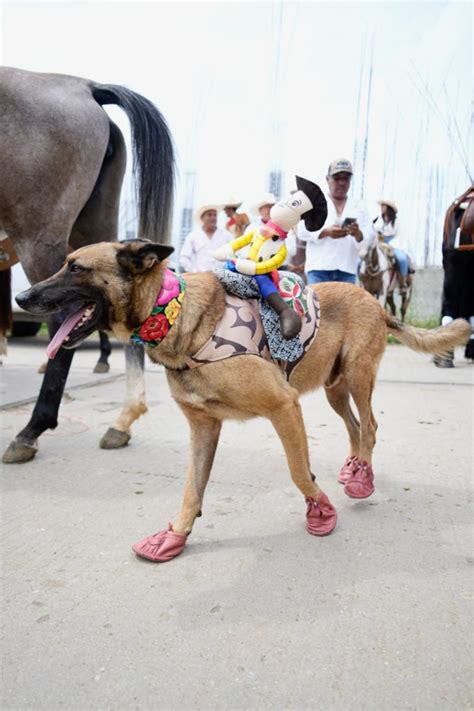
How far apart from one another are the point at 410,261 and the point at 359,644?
10334mm

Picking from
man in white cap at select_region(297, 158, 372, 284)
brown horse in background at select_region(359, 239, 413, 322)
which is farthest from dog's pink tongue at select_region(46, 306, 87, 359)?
brown horse in background at select_region(359, 239, 413, 322)

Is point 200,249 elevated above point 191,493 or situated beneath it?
elevated above

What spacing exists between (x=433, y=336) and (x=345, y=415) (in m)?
0.65

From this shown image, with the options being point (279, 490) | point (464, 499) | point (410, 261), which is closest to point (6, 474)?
point (279, 490)

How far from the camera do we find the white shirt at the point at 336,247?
210 inches

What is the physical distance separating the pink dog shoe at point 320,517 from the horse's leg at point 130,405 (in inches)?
65.5

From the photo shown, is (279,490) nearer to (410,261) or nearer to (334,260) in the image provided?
(334,260)

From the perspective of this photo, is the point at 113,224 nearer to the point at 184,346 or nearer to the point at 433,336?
the point at 184,346

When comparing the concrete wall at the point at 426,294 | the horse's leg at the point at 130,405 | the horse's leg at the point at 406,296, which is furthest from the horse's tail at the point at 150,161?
Answer: the concrete wall at the point at 426,294

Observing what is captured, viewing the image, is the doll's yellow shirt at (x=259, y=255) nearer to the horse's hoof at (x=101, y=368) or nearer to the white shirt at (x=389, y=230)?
the horse's hoof at (x=101, y=368)

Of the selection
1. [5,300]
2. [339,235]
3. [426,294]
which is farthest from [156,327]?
[426,294]

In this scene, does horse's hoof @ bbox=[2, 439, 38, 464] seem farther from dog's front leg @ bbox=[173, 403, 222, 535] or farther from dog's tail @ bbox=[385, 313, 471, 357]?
dog's tail @ bbox=[385, 313, 471, 357]

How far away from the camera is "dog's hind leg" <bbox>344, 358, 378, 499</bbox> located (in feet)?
9.22

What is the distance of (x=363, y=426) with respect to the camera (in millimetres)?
2926
